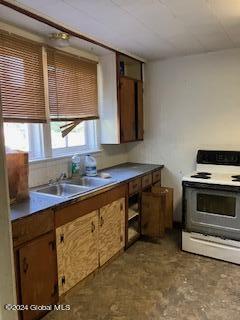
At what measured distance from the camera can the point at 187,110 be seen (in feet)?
11.3

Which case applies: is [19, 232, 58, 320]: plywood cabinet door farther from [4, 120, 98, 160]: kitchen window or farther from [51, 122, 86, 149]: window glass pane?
[51, 122, 86, 149]: window glass pane

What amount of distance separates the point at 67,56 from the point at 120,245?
6.61 ft

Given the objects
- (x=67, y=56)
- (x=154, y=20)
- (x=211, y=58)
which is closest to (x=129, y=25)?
(x=154, y=20)

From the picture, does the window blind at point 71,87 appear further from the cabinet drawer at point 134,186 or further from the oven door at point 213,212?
the oven door at point 213,212

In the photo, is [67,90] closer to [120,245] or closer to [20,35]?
[20,35]

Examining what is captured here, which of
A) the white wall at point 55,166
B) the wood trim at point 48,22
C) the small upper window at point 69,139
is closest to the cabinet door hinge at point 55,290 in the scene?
the white wall at point 55,166

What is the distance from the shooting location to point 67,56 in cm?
278

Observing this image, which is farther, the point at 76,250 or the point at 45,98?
the point at 45,98

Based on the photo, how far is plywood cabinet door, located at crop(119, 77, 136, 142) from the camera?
3270mm

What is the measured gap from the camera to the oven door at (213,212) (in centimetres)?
272

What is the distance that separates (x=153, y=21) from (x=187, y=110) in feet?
4.84

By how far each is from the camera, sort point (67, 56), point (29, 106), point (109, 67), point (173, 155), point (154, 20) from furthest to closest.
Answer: point (173, 155) → point (109, 67) → point (67, 56) → point (29, 106) → point (154, 20)

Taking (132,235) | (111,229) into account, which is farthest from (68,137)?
(132,235)

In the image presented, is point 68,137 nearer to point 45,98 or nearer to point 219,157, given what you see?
point 45,98
